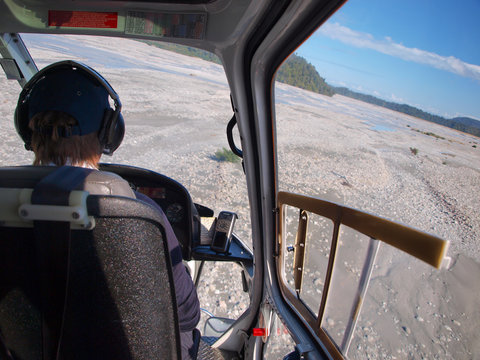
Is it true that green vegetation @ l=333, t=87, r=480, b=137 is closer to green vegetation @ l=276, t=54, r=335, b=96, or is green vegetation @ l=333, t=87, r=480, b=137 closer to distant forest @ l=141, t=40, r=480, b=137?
distant forest @ l=141, t=40, r=480, b=137

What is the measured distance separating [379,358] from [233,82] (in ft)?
4.10

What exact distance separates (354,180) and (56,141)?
11.4ft

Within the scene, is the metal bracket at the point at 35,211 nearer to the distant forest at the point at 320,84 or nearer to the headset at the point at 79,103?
the headset at the point at 79,103

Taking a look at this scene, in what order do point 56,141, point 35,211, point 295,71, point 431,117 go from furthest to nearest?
point 295,71 → point 431,117 → point 56,141 → point 35,211

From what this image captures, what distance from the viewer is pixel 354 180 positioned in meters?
3.80

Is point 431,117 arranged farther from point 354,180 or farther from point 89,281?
point 354,180

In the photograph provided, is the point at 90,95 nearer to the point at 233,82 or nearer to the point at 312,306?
the point at 233,82

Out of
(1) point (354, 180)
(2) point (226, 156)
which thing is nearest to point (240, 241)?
(1) point (354, 180)

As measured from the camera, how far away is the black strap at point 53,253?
0.66m

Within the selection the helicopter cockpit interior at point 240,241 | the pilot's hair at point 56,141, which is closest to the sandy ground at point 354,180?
the helicopter cockpit interior at point 240,241

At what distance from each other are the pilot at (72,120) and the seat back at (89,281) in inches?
6.8

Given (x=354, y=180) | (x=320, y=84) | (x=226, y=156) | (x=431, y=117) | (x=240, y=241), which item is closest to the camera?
(x=431, y=117)

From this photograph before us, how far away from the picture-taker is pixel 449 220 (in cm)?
165

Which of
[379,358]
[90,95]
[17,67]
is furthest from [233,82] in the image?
[17,67]
